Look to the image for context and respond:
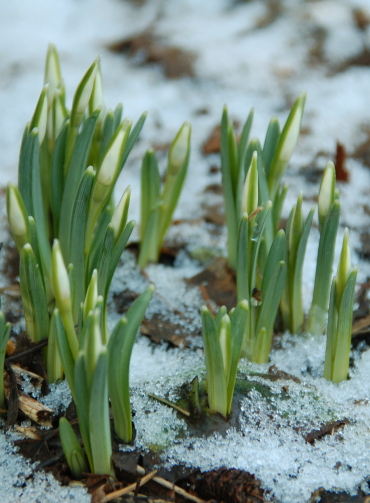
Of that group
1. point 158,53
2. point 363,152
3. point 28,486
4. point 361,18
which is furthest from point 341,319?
point 361,18

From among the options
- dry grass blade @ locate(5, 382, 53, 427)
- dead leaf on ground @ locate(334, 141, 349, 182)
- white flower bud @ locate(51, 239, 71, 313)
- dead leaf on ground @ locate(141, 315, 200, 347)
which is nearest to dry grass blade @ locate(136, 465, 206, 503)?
dry grass blade @ locate(5, 382, 53, 427)

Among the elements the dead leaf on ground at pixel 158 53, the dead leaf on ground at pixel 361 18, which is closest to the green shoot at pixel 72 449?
the dead leaf on ground at pixel 158 53

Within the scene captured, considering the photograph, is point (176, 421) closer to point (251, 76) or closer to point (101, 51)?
point (251, 76)

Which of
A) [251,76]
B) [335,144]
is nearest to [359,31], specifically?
[251,76]

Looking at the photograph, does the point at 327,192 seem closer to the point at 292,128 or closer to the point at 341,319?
the point at 292,128

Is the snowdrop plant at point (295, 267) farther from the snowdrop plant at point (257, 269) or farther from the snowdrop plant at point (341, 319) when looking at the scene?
the snowdrop plant at point (341, 319)

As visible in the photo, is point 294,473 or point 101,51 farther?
point 101,51
